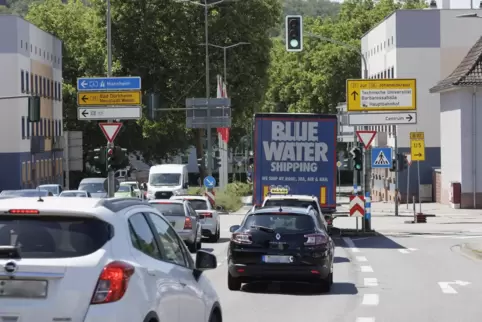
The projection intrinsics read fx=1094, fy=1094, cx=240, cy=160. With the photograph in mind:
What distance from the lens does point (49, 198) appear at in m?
7.59

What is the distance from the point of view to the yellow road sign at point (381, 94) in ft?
131

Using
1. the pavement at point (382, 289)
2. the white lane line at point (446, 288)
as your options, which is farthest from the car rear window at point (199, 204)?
the white lane line at point (446, 288)

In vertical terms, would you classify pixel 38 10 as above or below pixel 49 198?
above

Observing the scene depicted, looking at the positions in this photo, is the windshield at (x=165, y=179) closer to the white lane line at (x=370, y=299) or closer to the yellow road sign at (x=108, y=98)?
the yellow road sign at (x=108, y=98)

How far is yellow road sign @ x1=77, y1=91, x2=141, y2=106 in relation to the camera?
33.4 meters

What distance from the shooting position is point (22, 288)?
6734mm

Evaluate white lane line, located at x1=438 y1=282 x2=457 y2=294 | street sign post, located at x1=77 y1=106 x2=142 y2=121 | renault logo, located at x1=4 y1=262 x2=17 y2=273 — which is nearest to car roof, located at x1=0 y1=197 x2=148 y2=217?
renault logo, located at x1=4 y1=262 x2=17 y2=273

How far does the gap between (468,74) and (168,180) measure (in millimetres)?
17437

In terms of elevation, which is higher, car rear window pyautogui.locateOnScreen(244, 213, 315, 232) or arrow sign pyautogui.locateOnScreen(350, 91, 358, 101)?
arrow sign pyautogui.locateOnScreen(350, 91, 358, 101)

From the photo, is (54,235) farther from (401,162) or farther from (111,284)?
(401,162)

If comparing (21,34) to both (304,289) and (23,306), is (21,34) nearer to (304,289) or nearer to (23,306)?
(304,289)

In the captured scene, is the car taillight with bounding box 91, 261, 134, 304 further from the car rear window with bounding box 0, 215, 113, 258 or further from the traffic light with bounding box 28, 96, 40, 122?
the traffic light with bounding box 28, 96, 40, 122

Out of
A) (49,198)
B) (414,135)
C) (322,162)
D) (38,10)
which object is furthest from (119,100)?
(38,10)

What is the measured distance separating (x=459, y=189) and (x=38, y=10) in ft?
155
